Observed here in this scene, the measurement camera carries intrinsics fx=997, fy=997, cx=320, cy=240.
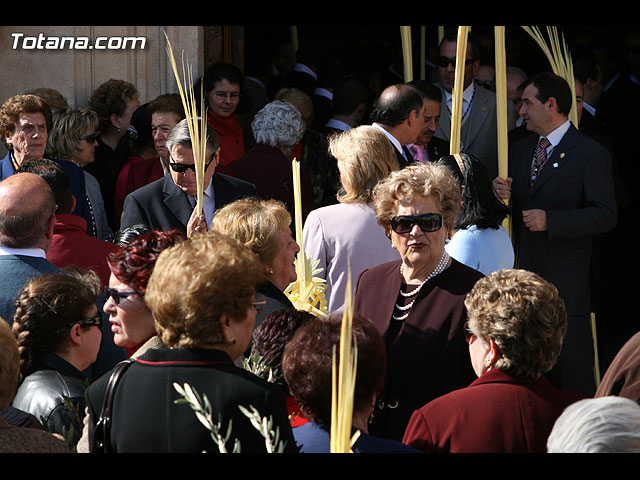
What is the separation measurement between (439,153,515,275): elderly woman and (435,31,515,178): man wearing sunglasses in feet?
6.45

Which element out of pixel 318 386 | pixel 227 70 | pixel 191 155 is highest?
pixel 227 70

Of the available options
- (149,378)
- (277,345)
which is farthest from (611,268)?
(149,378)

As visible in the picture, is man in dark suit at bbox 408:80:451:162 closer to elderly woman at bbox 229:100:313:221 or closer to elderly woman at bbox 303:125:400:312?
elderly woman at bbox 229:100:313:221

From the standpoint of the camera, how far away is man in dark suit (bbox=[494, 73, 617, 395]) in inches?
219

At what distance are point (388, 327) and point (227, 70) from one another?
10.5 ft

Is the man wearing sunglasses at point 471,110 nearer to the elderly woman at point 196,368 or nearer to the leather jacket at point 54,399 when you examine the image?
the leather jacket at point 54,399

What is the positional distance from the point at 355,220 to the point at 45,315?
160cm

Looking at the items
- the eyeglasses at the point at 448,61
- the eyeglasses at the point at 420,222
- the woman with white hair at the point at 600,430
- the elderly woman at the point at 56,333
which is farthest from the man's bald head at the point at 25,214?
the eyeglasses at the point at 448,61

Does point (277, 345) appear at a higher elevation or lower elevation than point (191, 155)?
lower

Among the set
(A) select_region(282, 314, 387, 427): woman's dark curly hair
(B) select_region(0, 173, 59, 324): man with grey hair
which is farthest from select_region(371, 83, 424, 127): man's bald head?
(A) select_region(282, 314, 387, 427): woman's dark curly hair

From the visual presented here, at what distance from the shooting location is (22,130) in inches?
212

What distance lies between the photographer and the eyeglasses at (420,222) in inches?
143

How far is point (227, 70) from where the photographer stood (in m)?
6.36
